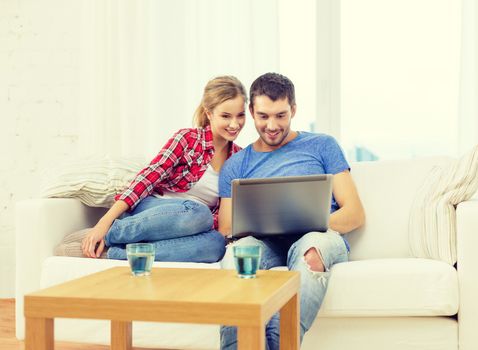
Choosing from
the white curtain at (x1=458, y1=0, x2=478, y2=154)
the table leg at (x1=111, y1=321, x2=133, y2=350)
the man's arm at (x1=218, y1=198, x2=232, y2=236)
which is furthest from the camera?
the white curtain at (x1=458, y1=0, x2=478, y2=154)

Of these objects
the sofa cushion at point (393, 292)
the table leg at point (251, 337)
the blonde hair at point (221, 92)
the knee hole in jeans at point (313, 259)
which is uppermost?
the blonde hair at point (221, 92)

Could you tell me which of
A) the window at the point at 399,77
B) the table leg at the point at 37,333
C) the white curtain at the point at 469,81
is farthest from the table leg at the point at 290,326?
the window at the point at 399,77

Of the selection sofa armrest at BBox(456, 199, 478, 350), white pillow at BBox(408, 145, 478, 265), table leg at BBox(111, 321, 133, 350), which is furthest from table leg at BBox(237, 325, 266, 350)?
white pillow at BBox(408, 145, 478, 265)

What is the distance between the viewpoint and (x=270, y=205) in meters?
2.00

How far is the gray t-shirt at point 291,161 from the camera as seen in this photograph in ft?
8.02

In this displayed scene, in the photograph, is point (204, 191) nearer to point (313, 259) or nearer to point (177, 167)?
point (177, 167)

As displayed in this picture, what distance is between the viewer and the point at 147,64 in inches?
146

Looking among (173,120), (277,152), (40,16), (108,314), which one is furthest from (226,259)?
(40,16)

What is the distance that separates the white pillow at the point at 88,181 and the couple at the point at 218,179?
0.41ft

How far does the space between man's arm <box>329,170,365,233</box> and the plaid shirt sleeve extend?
592 millimetres

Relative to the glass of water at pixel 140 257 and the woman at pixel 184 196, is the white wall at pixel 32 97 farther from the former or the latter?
the glass of water at pixel 140 257

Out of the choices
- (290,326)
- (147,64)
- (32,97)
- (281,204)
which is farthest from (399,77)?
(290,326)

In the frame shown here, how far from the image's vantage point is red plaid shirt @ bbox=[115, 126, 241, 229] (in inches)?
99.5

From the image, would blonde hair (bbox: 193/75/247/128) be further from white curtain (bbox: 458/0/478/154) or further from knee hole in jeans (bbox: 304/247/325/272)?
white curtain (bbox: 458/0/478/154)
